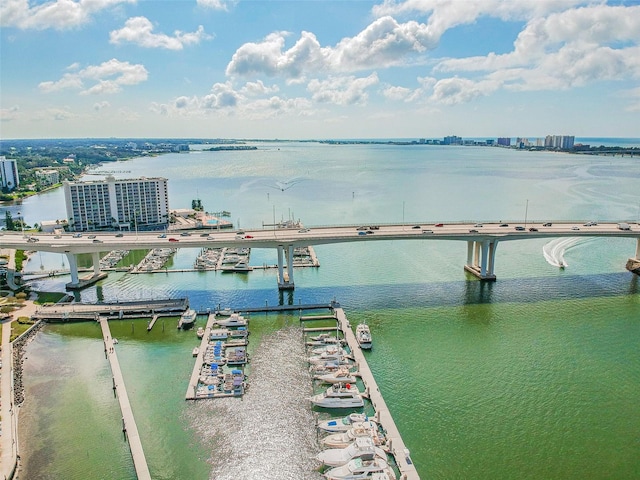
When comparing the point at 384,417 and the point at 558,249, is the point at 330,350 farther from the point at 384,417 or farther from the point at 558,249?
the point at 558,249

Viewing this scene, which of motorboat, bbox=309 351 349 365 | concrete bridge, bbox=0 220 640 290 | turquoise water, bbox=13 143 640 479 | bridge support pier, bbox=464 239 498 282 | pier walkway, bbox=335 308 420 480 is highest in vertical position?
concrete bridge, bbox=0 220 640 290

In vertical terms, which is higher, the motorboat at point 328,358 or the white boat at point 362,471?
the motorboat at point 328,358

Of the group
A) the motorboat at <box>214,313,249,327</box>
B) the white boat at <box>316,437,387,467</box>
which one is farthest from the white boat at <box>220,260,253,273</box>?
the white boat at <box>316,437,387,467</box>

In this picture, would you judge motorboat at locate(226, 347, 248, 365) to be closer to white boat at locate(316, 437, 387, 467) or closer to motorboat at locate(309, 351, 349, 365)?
motorboat at locate(309, 351, 349, 365)

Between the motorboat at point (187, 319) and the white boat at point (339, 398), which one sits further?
the motorboat at point (187, 319)

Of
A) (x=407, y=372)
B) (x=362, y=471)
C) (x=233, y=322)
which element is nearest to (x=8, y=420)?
→ (x=233, y=322)

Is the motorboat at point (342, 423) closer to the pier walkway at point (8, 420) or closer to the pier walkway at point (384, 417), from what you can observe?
the pier walkway at point (384, 417)

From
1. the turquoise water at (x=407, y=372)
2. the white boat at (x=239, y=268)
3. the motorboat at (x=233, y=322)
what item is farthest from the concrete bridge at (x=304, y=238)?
the motorboat at (x=233, y=322)
